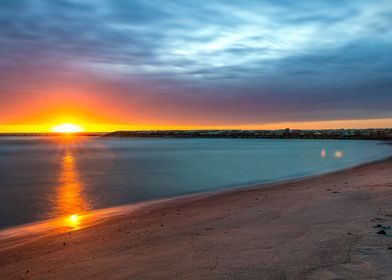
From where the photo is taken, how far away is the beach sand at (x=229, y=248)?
172 inches

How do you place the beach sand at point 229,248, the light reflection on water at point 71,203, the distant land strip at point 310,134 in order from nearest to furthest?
the beach sand at point 229,248, the light reflection on water at point 71,203, the distant land strip at point 310,134

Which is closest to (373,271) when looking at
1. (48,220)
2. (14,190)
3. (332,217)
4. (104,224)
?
(332,217)

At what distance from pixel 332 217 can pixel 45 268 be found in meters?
4.99

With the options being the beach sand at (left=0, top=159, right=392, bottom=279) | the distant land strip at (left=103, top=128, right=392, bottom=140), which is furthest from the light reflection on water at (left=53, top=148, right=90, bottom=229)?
the distant land strip at (left=103, top=128, right=392, bottom=140)

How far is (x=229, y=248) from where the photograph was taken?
521 centimetres

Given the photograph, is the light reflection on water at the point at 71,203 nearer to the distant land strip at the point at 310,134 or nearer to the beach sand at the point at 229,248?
the beach sand at the point at 229,248

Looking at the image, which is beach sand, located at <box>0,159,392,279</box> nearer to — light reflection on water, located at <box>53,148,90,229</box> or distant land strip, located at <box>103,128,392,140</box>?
light reflection on water, located at <box>53,148,90,229</box>

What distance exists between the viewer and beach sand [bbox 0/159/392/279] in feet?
14.3

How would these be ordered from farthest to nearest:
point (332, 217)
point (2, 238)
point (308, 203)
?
point (308, 203)
point (2, 238)
point (332, 217)

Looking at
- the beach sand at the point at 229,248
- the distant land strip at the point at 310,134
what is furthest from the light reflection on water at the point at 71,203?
the distant land strip at the point at 310,134

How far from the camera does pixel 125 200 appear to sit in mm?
13289

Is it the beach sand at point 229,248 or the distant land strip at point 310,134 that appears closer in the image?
the beach sand at point 229,248

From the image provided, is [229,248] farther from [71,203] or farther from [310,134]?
[310,134]

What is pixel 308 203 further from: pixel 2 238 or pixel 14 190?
pixel 14 190
